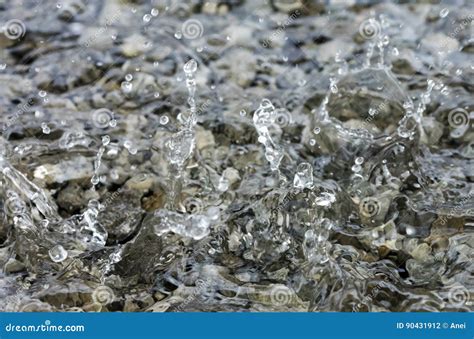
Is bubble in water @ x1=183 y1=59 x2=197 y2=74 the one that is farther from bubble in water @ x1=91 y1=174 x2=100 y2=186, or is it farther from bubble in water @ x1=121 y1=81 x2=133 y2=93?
bubble in water @ x1=91 y1=174 x2=100 y2=186

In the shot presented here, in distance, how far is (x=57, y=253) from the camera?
8.38ft

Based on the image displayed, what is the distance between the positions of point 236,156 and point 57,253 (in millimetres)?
775

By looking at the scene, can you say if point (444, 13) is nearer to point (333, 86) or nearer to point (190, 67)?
point (333, 86)

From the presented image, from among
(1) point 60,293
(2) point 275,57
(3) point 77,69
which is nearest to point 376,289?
(1) point 60,293

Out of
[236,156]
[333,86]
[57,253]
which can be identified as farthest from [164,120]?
[57,253]

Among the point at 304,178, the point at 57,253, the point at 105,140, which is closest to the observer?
the point at 57,253

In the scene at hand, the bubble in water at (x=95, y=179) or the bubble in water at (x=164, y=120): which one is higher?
the bubble in water at (x=164, y=120)

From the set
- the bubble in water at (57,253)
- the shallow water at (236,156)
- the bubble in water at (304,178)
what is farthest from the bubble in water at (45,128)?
the bubble in water at (304,178)

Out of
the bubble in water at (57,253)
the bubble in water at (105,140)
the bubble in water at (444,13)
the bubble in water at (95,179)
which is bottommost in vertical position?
the bubble in water at (57,253)

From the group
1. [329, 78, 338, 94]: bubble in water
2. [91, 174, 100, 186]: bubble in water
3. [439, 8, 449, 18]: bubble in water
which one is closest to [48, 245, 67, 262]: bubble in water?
[91, 174, 100, 186]: bubble in water

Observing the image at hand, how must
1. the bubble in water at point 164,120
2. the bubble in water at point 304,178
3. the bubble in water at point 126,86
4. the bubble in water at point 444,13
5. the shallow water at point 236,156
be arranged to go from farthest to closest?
the bubble in water at point 444,13, the bubble in water at point 126,86, the bubble in water at point 164,120, the bubble in water at point 304,178, the shallow water at point 236,156

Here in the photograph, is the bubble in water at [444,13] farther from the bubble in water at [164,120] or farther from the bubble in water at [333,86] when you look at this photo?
the bubble in water at [164,120]

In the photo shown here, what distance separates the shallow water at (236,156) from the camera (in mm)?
2428

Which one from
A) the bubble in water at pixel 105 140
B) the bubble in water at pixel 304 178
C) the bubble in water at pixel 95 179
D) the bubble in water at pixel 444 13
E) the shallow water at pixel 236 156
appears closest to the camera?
the shallow water at pixel 236 156
